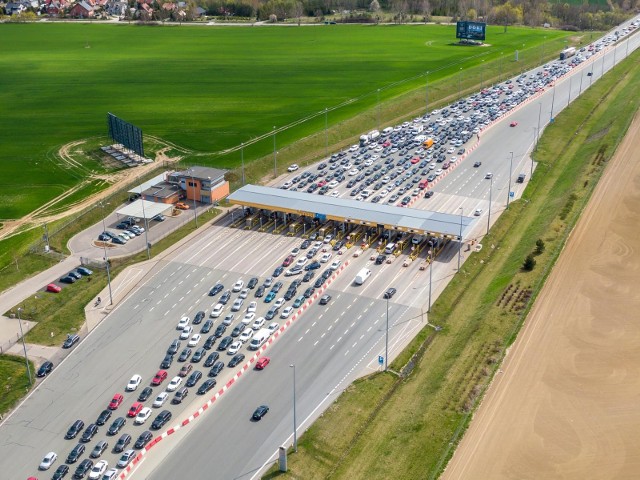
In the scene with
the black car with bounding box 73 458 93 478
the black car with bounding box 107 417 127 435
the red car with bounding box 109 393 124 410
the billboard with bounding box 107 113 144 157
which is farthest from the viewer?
the billboard with bounding box 107 113 144 157

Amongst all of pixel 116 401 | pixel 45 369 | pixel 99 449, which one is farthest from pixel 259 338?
pixel 45 369

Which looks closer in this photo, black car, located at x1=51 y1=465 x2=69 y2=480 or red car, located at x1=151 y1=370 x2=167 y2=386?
black car, located at x1=51 y1=465 x2=69 y2=480

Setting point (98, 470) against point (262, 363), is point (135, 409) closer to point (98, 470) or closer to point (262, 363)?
point (98, 470)

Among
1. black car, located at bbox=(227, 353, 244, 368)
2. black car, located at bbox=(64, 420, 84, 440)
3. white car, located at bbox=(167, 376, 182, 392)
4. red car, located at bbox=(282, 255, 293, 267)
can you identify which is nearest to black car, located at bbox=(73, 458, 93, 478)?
black car, located at bbox=(64, 420, 84, 440)

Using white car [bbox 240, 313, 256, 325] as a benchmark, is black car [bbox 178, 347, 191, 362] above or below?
below

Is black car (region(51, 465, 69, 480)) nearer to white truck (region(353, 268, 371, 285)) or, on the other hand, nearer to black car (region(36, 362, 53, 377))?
black car (region(36, 362, 53, 377))

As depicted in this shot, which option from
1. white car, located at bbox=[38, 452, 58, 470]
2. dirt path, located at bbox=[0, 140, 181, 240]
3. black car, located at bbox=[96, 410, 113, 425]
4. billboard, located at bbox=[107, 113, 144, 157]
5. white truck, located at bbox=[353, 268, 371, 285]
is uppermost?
billboard, located at bbox=[107, 113, 144, 157]

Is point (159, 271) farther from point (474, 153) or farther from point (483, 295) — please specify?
point (474, 153)
